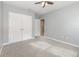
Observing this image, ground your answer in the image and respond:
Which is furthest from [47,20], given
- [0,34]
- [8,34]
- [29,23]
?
[0,34]

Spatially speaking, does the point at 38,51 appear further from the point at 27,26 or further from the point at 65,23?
the point at 27,26

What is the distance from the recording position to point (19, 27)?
518 centimetres

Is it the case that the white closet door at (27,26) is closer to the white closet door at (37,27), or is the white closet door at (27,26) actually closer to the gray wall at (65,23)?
the white closet door at (37,27)

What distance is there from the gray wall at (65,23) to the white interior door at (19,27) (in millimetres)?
1310

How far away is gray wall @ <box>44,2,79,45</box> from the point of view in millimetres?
3875

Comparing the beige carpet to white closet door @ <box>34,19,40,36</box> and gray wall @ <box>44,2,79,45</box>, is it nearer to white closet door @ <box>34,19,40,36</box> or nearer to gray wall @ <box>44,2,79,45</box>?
gray wall @ <box>44,2,79,45</box>

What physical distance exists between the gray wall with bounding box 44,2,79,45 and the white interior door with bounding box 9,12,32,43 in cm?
131

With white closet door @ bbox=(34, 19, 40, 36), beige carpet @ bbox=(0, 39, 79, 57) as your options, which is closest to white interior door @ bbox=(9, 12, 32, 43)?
white closet door @ bbox=(34, 19, 40, 36)

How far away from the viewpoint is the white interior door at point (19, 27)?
4.64m

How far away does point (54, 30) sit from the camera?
17.4 ft

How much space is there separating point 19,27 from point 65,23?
278 cm

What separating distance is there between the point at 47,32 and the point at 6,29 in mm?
2794

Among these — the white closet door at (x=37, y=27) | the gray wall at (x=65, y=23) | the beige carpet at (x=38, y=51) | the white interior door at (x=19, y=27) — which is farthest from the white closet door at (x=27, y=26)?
the beige carpet at (x=38, y=51)

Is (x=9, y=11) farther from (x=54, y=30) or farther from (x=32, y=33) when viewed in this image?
(x=54, y=30)
